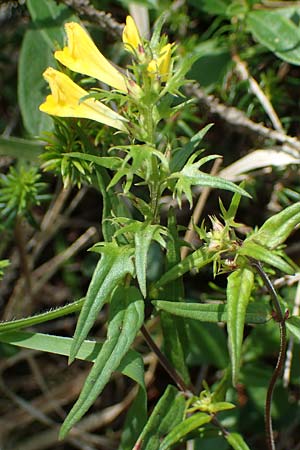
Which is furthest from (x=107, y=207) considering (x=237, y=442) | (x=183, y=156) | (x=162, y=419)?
(x=237, y=442)

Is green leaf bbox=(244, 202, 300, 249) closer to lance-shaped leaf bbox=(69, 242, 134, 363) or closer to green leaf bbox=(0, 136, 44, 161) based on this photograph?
lance-shaped leaf bbox=(69, 242, 134, 363)

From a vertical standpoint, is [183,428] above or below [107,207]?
below

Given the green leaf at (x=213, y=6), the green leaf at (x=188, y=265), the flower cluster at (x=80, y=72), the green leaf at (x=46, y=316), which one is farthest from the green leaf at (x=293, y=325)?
the green leaf at (x=213, y=6)

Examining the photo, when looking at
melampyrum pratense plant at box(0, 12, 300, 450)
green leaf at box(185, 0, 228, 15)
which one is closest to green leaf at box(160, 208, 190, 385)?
melampyrum pratense plant at box(0, 12, 300, 450)

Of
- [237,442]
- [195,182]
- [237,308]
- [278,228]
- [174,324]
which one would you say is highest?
[195,182]

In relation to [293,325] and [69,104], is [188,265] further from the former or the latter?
[69,104]

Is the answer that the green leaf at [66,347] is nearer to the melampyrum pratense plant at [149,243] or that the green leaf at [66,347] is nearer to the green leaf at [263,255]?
the melampyrum pratense plant at [149,243]
